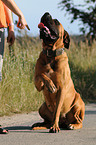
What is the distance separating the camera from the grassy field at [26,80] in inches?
257

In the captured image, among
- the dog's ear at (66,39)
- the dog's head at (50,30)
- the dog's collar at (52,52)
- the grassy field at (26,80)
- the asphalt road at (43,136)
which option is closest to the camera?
the asphalt road at (43,136)

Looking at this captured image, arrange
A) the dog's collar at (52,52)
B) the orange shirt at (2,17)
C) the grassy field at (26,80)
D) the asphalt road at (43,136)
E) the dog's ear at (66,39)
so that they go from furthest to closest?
the grassy field at (26,80)
the dog's ear at (66,39)
the dog's collar at (52,52)
the orange shirt at (2,17)
the asphalt road at (43,136)

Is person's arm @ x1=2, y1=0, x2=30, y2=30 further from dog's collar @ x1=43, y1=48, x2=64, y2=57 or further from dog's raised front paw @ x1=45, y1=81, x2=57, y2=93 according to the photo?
dog's raised front paw @ x1=45, y1=81, x2=57, y2=93

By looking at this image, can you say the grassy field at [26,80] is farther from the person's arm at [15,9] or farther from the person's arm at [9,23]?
the person's arm at [15,9]

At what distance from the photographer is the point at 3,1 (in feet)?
13.1

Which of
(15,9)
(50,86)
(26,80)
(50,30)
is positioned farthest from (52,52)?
(26,80)

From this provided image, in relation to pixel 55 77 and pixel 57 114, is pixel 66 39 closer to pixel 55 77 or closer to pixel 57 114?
pixel 55 77

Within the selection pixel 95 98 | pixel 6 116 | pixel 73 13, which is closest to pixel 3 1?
pixel 6 116

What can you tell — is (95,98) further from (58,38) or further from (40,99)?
(58,38)

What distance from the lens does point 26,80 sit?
7316 millimetres

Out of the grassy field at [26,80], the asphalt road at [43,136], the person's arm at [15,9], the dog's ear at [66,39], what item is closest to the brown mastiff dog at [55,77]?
the dog's ear at [66,39]

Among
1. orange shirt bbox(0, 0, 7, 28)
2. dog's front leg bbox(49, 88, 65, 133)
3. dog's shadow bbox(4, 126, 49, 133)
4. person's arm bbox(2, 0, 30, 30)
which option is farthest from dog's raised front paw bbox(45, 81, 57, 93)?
orange shirt bbox(0, 0, 7, 28)

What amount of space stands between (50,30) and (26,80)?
3.15 metres

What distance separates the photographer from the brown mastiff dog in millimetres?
4324
